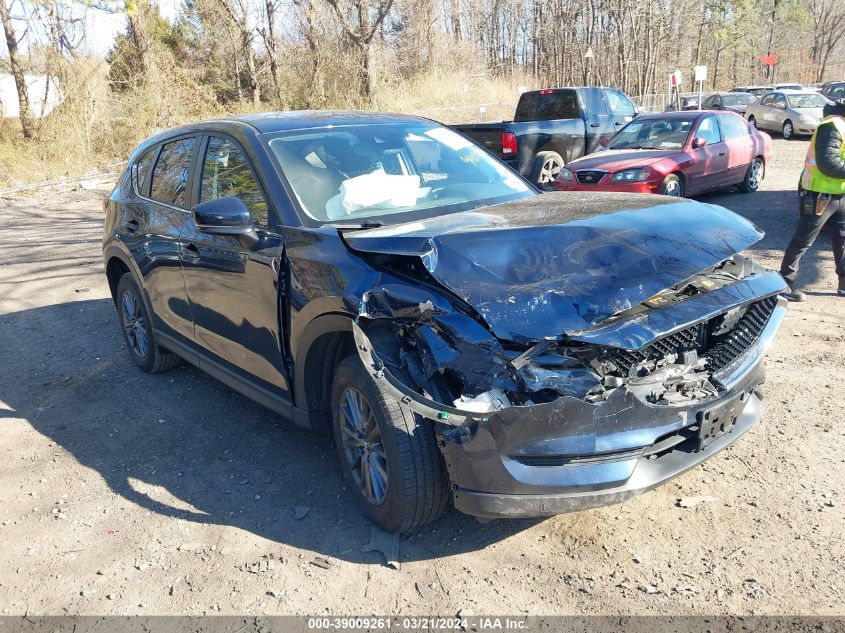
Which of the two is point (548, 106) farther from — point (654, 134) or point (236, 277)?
point (236, 277)

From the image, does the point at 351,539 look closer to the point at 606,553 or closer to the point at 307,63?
the point at 606,553

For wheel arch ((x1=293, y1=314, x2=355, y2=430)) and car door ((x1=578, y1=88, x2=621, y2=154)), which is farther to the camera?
car door ((x1=578, y1=88, x2=621, y2=154))

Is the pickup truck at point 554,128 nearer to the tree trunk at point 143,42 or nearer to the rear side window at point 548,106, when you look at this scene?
the rear side window at point 548,106

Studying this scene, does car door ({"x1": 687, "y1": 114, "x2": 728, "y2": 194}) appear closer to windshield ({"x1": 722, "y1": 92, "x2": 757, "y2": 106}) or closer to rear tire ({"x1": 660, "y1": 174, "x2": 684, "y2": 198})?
rear tire ({"x1": 660, "y1": 174, "x2": 684, "y2": 198})

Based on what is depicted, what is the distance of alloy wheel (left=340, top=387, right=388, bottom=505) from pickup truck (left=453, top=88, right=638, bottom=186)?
26.0 feet

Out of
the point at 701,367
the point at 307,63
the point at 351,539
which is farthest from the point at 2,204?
the point at 701,367

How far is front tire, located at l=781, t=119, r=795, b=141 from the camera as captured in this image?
23766mm

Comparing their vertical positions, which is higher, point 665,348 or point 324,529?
point 665,348

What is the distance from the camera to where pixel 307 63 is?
2720 centimetres

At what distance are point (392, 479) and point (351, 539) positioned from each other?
20.6 inches

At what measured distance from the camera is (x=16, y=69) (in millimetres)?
20203

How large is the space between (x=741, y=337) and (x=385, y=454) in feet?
5.71

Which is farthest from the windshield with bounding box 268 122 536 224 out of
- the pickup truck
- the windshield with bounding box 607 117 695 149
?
the windshield with bounding box 607 117 695 149

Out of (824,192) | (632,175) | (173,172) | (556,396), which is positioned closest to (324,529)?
(556,396)
